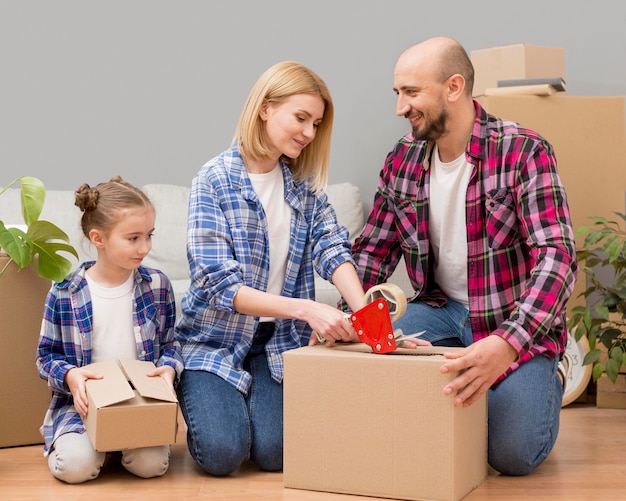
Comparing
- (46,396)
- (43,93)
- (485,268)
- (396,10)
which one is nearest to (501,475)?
(485,268)

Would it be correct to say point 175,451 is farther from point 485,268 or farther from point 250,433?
point 485,268

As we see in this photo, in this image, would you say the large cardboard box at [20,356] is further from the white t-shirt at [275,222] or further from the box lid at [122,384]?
the white t-shirt at [275,222]

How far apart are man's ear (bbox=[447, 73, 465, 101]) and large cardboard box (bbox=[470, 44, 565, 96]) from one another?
95 cm

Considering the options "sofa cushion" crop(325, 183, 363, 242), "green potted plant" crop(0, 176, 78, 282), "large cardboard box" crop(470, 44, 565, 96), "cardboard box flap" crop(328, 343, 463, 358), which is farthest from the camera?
"sofa cushion" crop(325, 183, 363, 242)

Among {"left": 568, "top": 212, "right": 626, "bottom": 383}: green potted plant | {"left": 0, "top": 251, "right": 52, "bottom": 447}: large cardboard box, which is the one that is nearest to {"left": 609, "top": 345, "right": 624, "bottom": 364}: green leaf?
{"left": 568, "top": 212, "right": 626, "bottom": 383}: green potted plant

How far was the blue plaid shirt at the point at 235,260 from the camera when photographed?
200 cm

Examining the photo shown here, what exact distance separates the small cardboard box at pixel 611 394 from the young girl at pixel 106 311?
57.1 inches

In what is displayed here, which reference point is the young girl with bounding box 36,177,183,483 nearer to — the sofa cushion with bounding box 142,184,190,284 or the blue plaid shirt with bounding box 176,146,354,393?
the blue plaid shirt with bounding box 176,146,354,393

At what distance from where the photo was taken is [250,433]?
200cm

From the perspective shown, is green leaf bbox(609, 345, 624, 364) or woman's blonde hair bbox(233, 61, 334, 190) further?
green leaf bbox(609, 345, 624, 364)

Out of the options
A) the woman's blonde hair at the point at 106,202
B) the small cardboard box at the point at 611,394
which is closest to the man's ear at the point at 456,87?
the woman's blonde hair at the point at 106,202

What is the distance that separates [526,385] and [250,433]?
2.05 ft

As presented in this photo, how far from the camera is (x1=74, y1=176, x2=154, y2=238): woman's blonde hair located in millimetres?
2053

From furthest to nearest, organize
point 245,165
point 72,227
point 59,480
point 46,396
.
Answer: point 72,227, point 46,396, point 245,165, point 59,480
